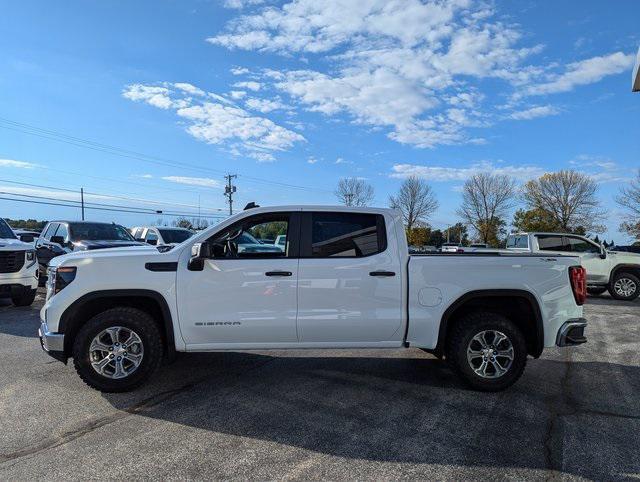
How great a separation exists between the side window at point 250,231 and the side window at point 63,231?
30.5 ft

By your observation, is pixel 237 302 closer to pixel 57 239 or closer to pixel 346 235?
pixel 346 235

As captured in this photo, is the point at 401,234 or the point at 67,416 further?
the point at 401,234

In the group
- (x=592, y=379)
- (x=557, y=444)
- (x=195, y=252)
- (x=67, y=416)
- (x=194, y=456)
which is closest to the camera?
(x=194, y=456)

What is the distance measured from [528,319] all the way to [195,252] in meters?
3.65

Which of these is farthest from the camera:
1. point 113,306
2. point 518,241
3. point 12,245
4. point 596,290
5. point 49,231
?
point 596,290

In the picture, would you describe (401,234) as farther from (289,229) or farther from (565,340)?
(565,340)

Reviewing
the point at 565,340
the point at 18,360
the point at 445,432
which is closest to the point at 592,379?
the point at 565,340

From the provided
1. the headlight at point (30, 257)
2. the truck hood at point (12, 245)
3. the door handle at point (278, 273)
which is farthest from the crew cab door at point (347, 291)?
the headlight at point (30, 257)

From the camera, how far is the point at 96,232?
13352 millimetres

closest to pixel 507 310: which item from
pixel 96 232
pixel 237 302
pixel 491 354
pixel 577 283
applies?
pixel 491 354

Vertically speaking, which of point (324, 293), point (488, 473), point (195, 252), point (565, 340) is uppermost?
point (195, 252)

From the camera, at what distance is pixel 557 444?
3.99 metres

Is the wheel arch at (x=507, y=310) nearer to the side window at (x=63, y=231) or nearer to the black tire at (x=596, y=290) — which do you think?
the side window at (x=63, y=231)

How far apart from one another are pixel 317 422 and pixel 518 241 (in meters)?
13.0
